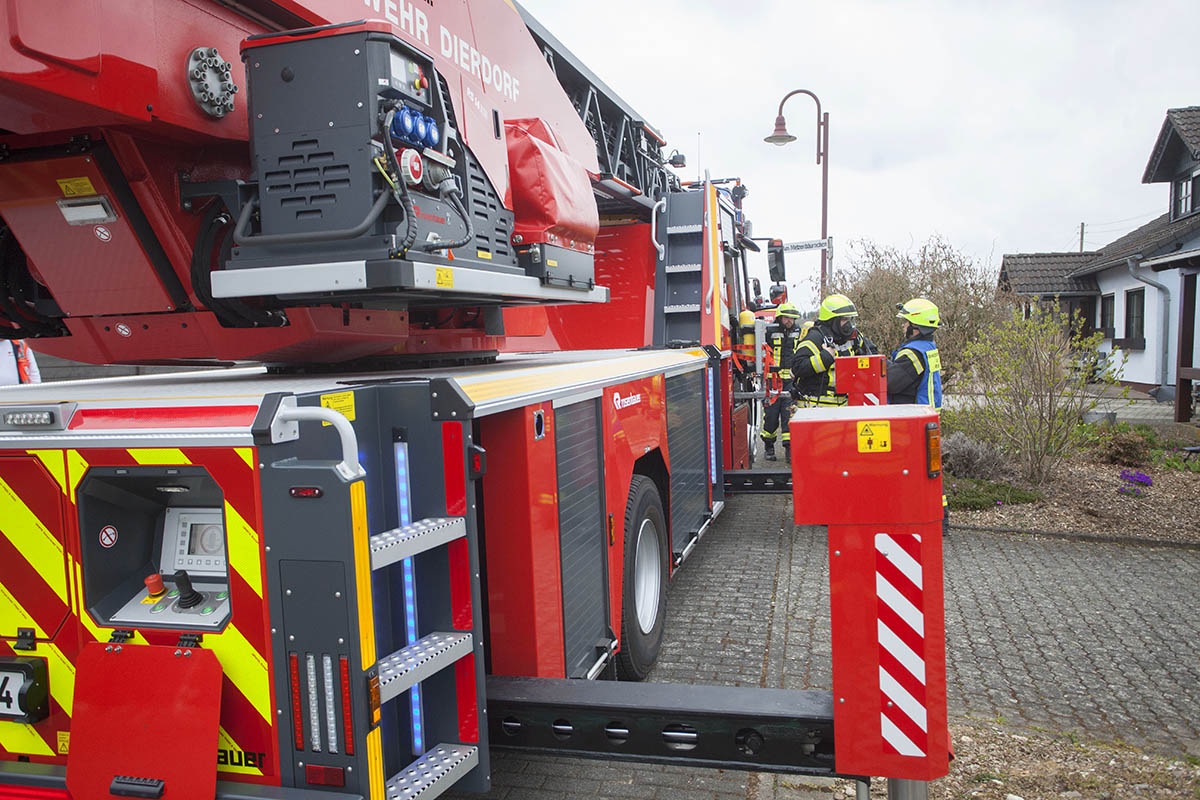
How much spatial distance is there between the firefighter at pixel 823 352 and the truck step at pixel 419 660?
21.7 ft

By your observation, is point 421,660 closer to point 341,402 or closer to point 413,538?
point 413,538

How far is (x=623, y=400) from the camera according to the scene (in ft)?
14.6

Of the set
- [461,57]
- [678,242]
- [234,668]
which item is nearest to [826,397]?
[678,242]

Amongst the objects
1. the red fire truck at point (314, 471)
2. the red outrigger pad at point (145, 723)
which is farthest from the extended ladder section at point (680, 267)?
the red outrigger pad at point (145, 723)

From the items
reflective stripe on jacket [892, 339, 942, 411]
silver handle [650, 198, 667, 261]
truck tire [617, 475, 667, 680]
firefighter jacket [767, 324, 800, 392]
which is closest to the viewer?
truck tire [617, 475, 667, 680]

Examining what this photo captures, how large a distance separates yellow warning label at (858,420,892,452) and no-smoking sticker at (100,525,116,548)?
217 centimetres

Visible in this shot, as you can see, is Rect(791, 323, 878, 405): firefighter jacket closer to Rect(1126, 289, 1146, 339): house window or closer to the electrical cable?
the electrical cable

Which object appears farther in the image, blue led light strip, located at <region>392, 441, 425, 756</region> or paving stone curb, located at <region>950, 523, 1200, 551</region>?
paving stone curb, located at <region>950, 523, 1200, 551</region>

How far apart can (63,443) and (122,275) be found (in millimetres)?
859

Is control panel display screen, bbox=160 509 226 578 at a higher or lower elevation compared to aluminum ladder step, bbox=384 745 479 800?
higher

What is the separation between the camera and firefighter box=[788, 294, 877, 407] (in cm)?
909

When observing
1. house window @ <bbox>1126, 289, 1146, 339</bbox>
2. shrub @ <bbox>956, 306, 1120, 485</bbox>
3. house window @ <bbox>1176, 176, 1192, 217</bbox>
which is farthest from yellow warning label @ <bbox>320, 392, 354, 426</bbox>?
house window @ <bbox>1176, 176, 1192, 217</bbox>

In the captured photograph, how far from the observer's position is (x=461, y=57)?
3768 millimetres

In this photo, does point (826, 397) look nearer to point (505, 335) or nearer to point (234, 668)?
point (505, 335)
